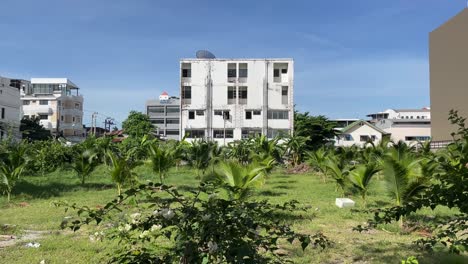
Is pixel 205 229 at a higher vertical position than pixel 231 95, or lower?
lower

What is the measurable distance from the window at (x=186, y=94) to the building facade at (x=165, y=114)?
131ft

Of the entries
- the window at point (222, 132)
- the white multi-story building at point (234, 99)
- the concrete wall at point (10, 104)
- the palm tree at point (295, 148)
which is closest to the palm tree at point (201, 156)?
the palm tree at point (295, 148)

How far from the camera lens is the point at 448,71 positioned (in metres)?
33.4

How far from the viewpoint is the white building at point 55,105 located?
2106 inches

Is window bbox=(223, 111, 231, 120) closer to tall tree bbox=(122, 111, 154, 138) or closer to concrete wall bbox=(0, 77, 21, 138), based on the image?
tall tree bbox=(122, 111, 154, 138)

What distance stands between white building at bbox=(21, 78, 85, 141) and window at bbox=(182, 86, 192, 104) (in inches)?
937

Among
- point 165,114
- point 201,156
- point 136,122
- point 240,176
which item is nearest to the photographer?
point 240,176

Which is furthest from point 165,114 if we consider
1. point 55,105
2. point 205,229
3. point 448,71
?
point 205,229

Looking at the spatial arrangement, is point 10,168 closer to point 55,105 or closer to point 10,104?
point 10,104

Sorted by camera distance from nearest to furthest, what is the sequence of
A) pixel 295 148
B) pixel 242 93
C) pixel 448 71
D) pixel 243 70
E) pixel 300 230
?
pixel 300 230 → pixel 295 148 → pixel 448 71 → pixel 242 93 → pixel 243 70

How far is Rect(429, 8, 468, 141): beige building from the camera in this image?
31547 mm

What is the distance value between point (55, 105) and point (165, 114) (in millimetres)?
26096

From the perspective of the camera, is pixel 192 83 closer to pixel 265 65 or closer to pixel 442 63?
pixel 265 65

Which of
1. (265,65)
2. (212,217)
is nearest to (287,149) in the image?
(265,65)
